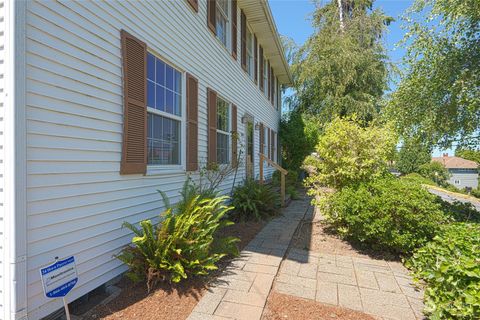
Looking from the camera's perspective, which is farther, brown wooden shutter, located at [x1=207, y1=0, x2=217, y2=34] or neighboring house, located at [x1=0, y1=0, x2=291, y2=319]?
brown wooden shutter, located at [x1=207, y1=0, x2=217, y2=34]

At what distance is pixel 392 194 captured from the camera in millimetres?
4238

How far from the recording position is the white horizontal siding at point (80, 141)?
2284 mm

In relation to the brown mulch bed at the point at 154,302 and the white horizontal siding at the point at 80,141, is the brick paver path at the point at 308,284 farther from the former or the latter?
the white horizontal siding at the point at 80,141

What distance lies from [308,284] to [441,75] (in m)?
4.46

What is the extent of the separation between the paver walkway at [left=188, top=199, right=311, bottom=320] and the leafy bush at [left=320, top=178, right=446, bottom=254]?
1.13 metres

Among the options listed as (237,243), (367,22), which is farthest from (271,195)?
(367,22)

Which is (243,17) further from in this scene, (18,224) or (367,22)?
(367,22)

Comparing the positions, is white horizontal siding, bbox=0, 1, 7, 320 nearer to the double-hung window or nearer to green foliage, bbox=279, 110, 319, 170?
the double-hung window

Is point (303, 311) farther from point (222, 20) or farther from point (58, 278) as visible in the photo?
point (222, 20)

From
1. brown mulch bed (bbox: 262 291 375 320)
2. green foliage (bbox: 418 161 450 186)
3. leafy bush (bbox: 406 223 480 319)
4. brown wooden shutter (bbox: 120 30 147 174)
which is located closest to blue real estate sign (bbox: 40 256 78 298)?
brown wooden shutter (bbox: 120 30 147 174)

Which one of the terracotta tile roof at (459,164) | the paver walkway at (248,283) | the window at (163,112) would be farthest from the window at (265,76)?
the terracotta tile roof at (459,164)

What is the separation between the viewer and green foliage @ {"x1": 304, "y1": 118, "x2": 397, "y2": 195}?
5273 millimetres

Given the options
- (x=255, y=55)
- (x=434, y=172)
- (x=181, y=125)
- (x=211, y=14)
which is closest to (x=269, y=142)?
(x=255, y=55)

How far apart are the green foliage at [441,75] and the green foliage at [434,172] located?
2960cm
